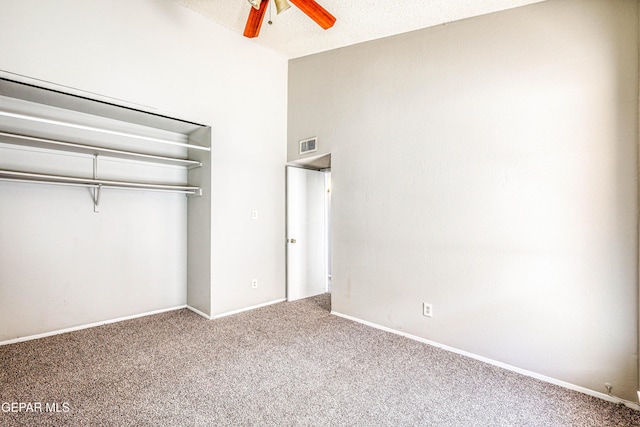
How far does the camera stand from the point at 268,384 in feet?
7.41

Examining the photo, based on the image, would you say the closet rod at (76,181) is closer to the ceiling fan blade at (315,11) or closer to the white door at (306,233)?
the white door at (306,233)

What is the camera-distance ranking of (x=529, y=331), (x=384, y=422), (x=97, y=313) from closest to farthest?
(x=384, y=422) → (x=529, y=331) → (x=97, y=313)

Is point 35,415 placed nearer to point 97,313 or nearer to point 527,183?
point 97,313

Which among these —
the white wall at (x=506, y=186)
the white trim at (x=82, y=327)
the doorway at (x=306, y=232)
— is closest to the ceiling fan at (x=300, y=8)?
the white wall at (x=506, y=186)

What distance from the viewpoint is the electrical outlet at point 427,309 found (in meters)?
2.97

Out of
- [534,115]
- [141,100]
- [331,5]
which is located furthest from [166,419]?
[331,5]

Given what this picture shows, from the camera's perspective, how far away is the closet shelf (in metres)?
2.60

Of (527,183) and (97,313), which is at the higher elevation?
(527,183)

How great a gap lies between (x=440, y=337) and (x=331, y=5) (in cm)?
327

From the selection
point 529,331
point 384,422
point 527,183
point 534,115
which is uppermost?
point 534,115

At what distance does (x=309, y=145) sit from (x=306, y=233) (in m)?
1.29

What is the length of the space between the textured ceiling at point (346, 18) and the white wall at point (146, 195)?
0.26m

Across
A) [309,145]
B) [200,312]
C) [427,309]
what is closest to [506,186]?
[427,309]

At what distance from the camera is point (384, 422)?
1863 millimetres
